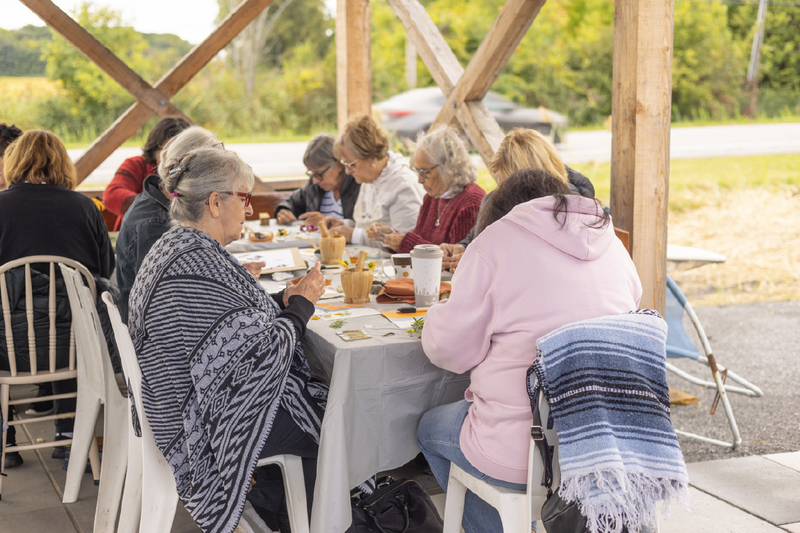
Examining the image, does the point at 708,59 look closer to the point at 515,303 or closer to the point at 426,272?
the point at 426,272

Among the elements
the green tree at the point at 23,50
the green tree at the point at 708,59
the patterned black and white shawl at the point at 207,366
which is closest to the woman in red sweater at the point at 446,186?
the patterned black and white shawl at the point at 207,366

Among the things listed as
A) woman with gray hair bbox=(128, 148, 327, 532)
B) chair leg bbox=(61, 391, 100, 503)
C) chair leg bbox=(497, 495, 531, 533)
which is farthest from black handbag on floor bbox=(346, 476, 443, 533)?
chair leg bbox=(61, 391, 100, 503)

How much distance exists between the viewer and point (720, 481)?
294cm

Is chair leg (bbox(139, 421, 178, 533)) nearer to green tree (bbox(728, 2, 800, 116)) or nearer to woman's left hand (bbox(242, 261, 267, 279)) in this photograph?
woman's left hand (bbox(242, 261, 267, 279))

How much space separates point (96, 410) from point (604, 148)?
1233 centimetres

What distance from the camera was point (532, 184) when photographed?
6.39ft

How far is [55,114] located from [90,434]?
41.8 ft

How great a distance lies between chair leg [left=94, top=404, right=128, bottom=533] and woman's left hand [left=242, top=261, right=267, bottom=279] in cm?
66

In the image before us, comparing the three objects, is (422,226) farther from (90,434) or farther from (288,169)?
(288,169)

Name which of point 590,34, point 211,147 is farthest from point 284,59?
point 211,147

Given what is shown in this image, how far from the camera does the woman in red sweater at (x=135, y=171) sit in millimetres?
3621

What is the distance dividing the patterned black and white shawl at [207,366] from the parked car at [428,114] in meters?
11.4

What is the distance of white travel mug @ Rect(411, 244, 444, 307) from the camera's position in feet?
7.48

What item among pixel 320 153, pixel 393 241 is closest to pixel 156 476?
pixel 393 241
